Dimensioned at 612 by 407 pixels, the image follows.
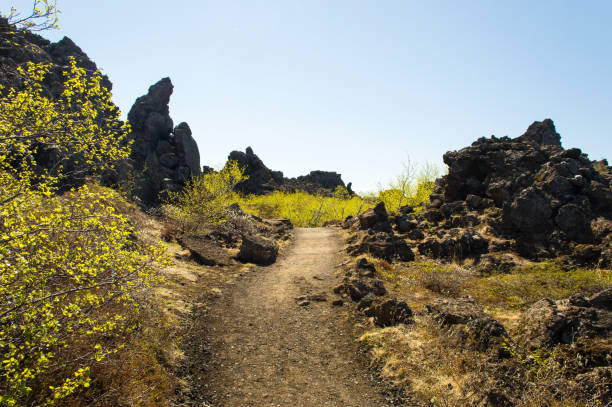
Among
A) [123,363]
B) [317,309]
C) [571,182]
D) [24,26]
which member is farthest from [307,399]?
[571,182]

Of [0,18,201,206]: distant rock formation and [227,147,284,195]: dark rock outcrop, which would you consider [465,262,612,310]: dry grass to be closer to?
[0,18,201,206]: distant rock formation

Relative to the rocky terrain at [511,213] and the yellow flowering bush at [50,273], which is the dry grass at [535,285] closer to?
the rocky terrain at [511,213]

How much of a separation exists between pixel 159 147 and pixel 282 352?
42.8 m

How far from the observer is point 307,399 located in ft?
19.6

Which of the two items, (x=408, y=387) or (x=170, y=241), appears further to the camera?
(x=170, y=241)

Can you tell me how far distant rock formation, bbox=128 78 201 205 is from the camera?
3866cm

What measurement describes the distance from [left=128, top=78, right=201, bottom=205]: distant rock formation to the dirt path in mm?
30130

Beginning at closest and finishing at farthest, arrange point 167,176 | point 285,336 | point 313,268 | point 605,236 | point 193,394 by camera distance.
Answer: point 193,394 → point 285,336 → point 605,236 → point 313,268 → point 167,176

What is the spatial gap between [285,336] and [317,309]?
218 centimetres

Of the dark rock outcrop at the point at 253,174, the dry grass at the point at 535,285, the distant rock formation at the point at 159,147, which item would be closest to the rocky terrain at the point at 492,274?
the dry grass at the point at 535,285

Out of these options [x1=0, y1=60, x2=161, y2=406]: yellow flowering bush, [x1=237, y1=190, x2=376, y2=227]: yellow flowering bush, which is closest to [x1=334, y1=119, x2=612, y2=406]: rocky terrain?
[x1=0, y1=60, x2=161, y2=406]: yellow flowering bush

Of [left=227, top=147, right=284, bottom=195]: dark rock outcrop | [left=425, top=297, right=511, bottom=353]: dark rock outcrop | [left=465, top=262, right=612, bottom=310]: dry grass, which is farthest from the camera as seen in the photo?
[left=227, top=147, right=284, bottom=195]: dark rock outcrop

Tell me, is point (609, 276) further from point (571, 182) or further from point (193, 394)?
point (193, 394)

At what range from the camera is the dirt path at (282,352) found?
240 inches
